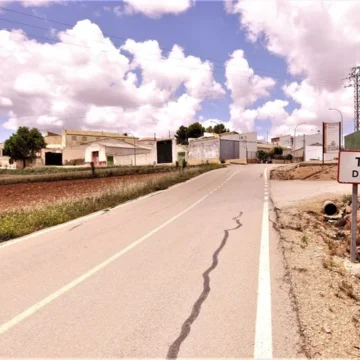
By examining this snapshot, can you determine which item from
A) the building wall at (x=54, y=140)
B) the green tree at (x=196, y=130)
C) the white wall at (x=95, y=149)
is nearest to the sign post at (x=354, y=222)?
the white wall at (x=95, y=149)

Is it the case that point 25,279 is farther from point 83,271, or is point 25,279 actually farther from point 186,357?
point 186,357

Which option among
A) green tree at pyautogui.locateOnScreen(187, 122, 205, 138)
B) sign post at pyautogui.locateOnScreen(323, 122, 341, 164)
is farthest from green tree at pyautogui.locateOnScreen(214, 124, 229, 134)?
sign post at pyautogui.locateOnScreen(323, 122, 341, 164)

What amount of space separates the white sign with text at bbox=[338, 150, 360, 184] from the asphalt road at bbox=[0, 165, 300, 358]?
1.84 meters

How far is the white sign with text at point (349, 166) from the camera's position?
248 inches

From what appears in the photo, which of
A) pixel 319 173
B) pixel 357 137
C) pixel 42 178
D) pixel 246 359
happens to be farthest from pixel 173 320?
pixel 42 178

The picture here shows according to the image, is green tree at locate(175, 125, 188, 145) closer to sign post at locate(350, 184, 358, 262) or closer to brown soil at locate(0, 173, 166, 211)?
brown soil at locate(0, 173, 166, 211)

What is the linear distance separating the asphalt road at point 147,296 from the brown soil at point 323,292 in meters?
0.19

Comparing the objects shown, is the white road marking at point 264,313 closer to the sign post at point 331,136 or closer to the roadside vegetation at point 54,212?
the roadside vegetation at point 54,212

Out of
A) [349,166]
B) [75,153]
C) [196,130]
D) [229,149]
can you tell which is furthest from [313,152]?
[349,166]

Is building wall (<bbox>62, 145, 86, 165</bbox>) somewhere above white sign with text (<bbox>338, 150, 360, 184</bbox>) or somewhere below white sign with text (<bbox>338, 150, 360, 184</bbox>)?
above

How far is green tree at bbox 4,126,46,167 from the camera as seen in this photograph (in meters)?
84.8

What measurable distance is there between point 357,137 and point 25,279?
18563 mm

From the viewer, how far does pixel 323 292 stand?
5.04 metres

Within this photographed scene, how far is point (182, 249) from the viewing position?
7.72m
